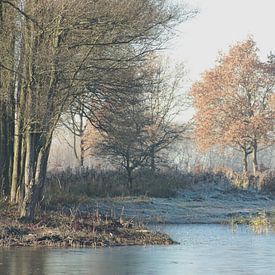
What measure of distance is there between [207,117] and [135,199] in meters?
31.9

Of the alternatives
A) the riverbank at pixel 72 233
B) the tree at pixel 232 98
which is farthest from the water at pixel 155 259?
the tree at pixel 232 98

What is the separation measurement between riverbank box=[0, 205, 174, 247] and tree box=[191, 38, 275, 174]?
42.8 metres

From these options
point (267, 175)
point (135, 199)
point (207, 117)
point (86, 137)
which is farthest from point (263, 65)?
point (135, 199)

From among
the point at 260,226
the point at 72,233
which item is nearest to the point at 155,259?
the point at 72,233

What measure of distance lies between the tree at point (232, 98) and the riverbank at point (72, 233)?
140ft

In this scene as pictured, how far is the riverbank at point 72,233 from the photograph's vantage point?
22.8 metres

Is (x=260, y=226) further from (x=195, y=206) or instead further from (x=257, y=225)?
(x=195, y=206)

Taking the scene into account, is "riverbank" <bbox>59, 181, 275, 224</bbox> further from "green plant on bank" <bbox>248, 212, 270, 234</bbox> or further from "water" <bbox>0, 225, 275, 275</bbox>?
"water" <bbox>0, 225, 275, 275</bbox>

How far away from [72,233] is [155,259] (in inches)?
199

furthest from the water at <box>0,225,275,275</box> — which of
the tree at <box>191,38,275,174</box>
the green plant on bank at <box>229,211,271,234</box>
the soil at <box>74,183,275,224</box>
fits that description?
the tree at <box>191,38,275,174</box>

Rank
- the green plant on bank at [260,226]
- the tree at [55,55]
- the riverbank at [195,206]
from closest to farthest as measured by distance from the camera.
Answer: the tree at [55,55], the green plant on bank at [260,226], the riverbank at [195,206]

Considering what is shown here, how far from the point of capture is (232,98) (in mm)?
69750

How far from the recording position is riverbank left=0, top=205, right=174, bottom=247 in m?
22.8

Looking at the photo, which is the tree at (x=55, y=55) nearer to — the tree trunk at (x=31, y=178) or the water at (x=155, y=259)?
the tree trunk at (x=31, y=178)
